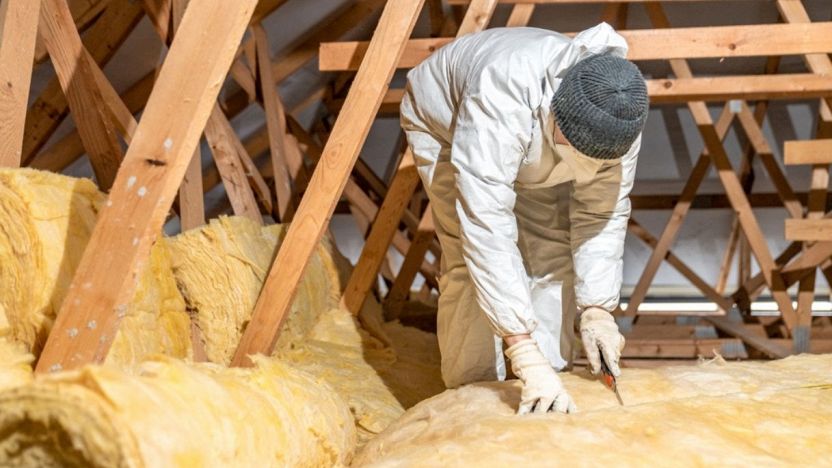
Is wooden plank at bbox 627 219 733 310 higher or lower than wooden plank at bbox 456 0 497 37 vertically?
lower

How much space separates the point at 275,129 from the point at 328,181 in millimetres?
1849

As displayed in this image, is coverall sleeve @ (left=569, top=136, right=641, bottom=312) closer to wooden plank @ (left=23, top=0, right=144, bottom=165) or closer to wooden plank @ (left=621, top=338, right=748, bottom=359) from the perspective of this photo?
wooden plank @ (left=23, top=0, right=144, bottom=165)

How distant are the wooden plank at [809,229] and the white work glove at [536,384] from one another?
238cm

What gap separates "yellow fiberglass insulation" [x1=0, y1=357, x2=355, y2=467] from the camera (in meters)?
1.28

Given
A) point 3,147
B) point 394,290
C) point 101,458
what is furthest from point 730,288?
point 101,458

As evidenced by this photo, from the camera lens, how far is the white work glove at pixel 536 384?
2.11 m

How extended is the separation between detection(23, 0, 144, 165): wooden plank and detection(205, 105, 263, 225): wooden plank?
1.72 feet

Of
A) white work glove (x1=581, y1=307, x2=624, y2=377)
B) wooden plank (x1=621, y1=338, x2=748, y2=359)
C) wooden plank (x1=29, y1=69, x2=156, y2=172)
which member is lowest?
wooden plank (x1=621, y1=338, x2=748, y2=359)

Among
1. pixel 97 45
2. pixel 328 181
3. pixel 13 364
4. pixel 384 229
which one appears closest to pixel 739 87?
pixel 384 229

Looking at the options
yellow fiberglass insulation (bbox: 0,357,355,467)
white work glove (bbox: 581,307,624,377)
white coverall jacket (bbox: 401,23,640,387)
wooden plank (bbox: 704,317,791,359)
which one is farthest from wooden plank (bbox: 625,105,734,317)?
yellow fiberglass insulation (bbox: 0,357,355,467)

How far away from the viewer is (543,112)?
227 cm

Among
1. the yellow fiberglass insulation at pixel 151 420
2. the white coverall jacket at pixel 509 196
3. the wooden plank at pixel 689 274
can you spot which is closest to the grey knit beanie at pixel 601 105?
the white coverall jacket at pixel 509 196

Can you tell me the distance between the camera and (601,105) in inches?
81.0

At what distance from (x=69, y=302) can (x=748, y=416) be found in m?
1.54
